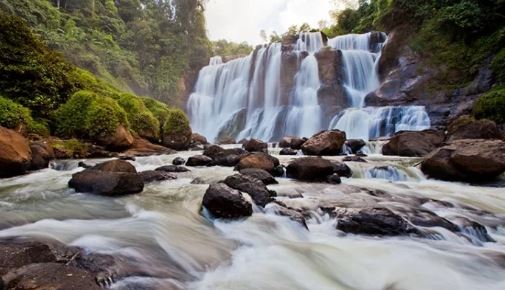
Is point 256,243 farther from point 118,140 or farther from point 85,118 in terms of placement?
point 85,118

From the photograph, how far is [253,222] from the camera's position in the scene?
14.8 ft

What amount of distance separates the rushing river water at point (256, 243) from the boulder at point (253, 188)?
33 centimetres

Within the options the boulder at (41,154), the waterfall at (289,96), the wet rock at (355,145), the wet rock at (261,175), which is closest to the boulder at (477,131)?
the wet rock at (355,145)

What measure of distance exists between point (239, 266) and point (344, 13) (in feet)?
113

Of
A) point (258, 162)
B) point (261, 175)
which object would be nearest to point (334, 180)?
point (261, 175)

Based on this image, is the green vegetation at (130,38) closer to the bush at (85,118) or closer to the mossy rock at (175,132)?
the mossy rock at (175,132)

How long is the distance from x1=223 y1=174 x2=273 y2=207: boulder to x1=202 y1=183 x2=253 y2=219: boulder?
0.43 metres

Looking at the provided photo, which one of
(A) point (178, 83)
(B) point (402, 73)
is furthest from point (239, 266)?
(A) point (178, 83)

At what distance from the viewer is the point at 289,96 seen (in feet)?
82.0

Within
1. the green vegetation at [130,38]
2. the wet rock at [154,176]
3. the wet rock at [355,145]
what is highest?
the green vegetation at [130,38]

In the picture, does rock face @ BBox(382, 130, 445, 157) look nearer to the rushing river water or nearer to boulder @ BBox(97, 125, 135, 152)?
the rushing river water

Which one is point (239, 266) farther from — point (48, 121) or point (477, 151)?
point (48, 121)

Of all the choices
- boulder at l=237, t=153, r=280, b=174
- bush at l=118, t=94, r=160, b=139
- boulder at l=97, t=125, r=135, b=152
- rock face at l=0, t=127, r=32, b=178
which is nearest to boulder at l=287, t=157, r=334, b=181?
boulder at l=237, t=153, r=280, b=174

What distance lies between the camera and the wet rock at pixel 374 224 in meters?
4.20
